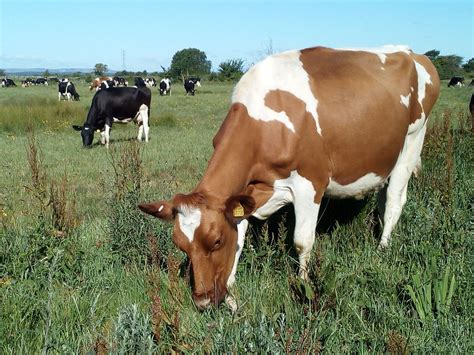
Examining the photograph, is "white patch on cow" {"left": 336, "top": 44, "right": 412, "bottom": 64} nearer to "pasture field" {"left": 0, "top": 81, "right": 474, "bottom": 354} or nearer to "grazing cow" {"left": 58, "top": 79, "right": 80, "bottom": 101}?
"pasture field" {"left": 0, "top": 81, "right": 474, "bottom": 354}

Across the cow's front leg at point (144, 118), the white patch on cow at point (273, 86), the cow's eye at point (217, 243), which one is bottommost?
the cow's front leg at point (144, 118)

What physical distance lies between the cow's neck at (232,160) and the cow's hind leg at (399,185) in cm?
189

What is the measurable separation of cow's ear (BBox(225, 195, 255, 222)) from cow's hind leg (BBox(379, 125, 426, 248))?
6.68 ft

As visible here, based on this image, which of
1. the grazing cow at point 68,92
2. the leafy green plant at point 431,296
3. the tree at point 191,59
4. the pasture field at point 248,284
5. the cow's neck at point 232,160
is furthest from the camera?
the tree at point 191,59

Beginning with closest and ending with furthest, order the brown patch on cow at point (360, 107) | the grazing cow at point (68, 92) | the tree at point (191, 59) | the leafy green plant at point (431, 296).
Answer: the leafy green plant at point (431, 296) → the brown patch on cow at point (360, 107) → the grazing cow at point (68, 92) → the tree at point (191, 59)

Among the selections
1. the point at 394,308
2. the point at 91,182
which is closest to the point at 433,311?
the point at 394,308

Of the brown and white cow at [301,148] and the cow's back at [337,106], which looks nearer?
the brown and white cow at [301,148]

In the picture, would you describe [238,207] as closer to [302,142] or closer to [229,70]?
[302,142]

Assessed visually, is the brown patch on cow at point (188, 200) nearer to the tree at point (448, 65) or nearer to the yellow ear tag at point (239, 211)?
the yellow ear tag at point (239, 211)

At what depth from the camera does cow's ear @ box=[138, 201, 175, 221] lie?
381cm

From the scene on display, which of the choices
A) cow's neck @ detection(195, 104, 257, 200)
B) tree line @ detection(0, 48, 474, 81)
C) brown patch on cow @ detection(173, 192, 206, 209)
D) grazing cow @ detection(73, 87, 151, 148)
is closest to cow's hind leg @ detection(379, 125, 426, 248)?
cow's neck @ detection(195, 104, 257, 200)

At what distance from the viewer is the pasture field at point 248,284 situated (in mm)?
3039

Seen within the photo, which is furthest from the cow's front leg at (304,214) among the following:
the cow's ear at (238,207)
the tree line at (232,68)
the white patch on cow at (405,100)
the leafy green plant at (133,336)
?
the tree line at (232,68)

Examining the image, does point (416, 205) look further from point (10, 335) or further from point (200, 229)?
point (10, 335)
